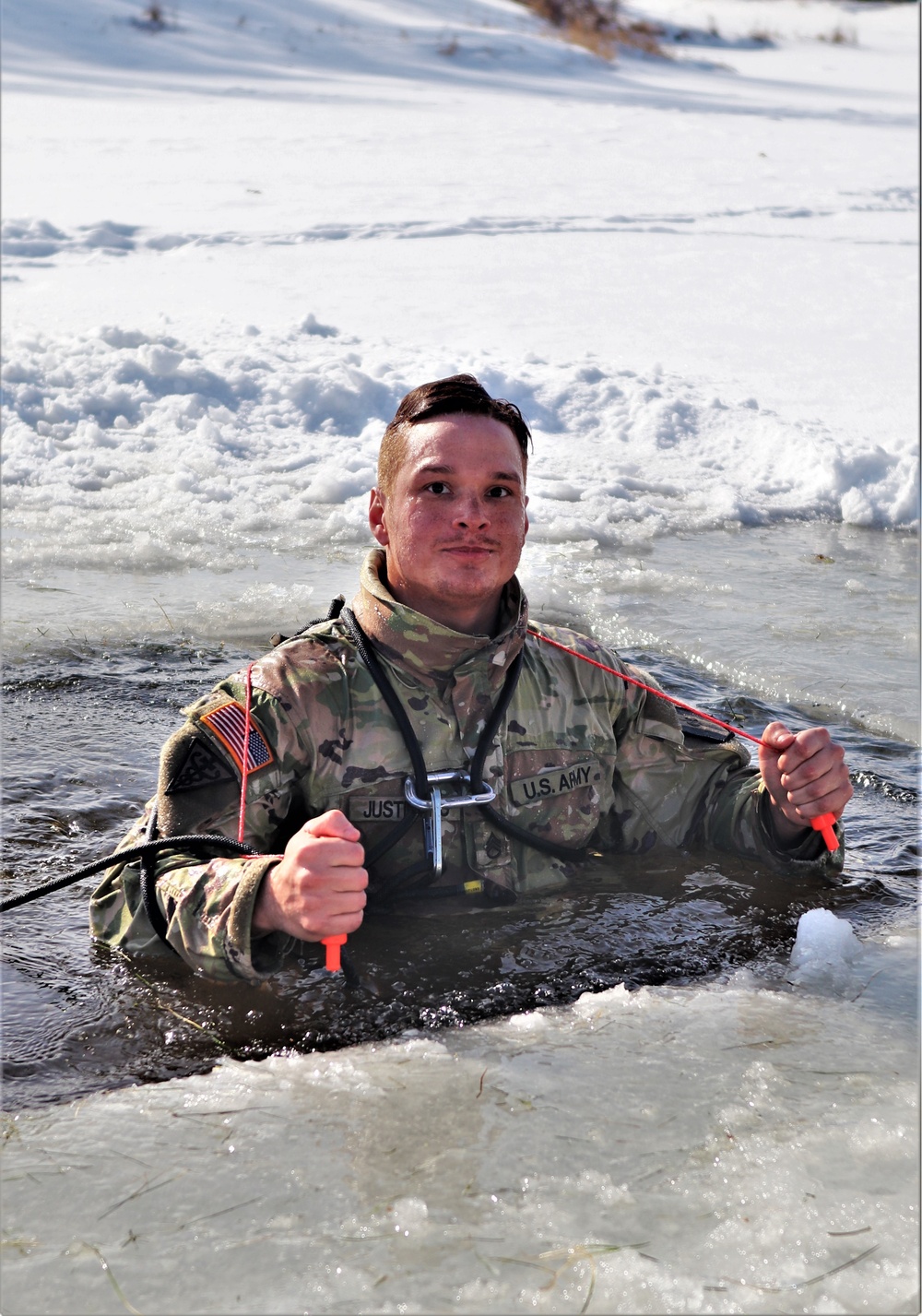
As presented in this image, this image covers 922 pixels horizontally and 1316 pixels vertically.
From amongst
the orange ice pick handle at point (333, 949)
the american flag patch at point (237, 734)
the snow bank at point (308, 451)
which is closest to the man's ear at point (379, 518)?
the american flag patch at point (237, 734)

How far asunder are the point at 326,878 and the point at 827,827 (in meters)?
1.34

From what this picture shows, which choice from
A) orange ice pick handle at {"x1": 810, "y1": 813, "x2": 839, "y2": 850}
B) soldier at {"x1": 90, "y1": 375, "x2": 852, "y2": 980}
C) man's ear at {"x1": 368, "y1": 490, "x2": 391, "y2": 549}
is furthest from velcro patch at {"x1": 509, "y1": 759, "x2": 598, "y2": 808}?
man's ear at {"x1": 368, "y1": 490, "x2": 391, "y2": 549}

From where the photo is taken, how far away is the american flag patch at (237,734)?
→ 9.04 feet

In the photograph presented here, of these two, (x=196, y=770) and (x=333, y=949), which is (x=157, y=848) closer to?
(x=196, y=770)

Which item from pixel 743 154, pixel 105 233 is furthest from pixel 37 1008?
pixel 743 154

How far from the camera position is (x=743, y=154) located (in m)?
14.9

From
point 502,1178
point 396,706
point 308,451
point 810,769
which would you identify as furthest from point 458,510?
point 308,451

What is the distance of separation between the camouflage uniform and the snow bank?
3.36 meters

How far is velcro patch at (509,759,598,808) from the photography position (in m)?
3.12

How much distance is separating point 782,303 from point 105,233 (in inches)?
230

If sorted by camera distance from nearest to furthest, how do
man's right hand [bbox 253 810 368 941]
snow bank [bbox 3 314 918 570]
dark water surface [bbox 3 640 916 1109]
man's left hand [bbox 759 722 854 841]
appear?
man's right hand [bbox 253 810 368 941], dark water surface [bbox 3 640 916 1109], man's left hand [bbox 759 722 854 841], snow bank [bbox 3 314 918 570]

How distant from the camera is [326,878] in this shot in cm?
220

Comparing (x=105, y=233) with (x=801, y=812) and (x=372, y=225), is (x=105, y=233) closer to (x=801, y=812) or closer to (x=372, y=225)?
(x=372, y=225)

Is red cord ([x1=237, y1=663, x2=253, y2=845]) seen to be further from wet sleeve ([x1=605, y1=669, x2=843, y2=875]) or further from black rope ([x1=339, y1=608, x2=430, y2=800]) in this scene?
wet sleeve ([x1=605, y1=669, x2=843, y2=875])
